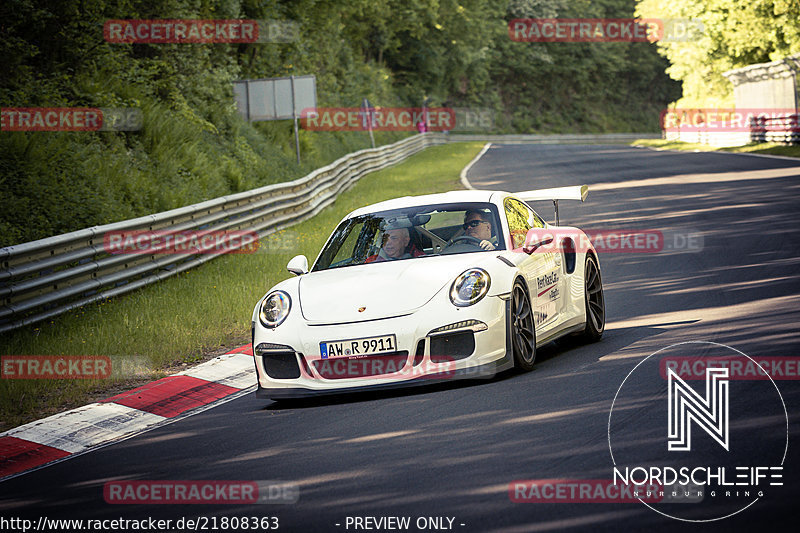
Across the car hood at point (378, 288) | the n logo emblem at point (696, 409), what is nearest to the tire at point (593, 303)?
the car hood at point (378, 288)

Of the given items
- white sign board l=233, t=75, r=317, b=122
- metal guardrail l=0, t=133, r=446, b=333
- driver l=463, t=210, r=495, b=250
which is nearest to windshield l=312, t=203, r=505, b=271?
driver l=463, t=210, r=495, b=250

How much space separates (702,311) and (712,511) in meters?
5.27

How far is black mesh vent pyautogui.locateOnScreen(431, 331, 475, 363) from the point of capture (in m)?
6.77

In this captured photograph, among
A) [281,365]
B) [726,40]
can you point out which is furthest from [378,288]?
[726,40]

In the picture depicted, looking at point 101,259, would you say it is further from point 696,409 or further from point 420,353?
point 696,409

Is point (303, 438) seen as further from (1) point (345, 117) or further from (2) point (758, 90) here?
(1) point (345, 117)

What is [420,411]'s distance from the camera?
6391 millimetres

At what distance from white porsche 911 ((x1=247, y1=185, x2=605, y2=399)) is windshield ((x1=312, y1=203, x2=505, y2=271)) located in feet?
0.04

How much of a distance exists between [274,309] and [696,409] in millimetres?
3083

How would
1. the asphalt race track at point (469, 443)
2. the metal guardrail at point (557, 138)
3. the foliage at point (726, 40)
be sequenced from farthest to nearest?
the metal guardrail at point (557, 138) → the foliage at point (726, 40) → the asphalt race track at point (469, 443)

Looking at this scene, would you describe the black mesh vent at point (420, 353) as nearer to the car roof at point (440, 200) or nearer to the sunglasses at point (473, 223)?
the sunglasses at point (473, 223)

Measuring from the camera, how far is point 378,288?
7.16 m

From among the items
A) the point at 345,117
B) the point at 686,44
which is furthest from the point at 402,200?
the point at 686,44

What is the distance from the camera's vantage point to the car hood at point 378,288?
6.93 meters
